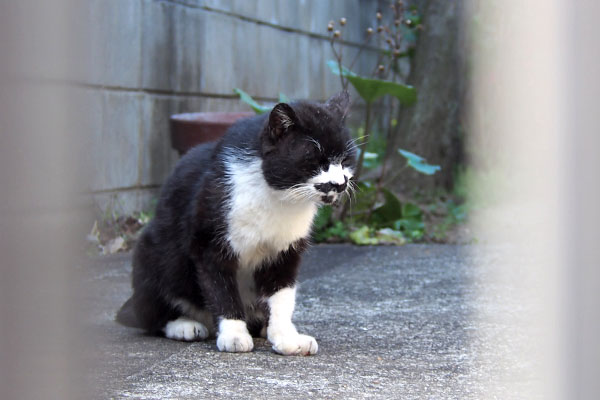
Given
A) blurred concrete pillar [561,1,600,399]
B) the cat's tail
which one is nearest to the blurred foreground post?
blurred concrete pillar [561,1,600,399]

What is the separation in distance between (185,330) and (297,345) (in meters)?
0.42

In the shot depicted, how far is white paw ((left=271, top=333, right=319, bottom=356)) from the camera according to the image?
206 centimetres

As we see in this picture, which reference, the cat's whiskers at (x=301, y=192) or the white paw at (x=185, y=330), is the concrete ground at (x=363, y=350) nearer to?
the white paw at (x=185, y=330)

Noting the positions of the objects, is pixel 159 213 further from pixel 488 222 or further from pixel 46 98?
pixel 488 222

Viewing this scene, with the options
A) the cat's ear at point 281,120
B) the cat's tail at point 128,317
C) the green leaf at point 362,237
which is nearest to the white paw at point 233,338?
the cat's tail at point 128,317

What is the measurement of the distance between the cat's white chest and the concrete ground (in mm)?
328

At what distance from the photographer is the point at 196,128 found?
414 centimetres

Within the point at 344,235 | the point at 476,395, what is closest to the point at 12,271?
the point at 476,395

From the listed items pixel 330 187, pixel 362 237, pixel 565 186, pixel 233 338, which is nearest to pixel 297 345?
pixel 233 338

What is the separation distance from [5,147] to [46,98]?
0.03 m

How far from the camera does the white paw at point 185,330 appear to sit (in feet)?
7.44

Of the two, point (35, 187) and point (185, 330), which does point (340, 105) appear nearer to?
point (185, 330)

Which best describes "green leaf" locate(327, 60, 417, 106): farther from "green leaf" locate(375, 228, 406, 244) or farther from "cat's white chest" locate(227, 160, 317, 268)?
"cat's white chest" locate(227, 160, 317, 268)

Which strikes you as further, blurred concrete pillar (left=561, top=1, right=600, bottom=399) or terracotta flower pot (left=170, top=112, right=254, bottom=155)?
terracotta flower pot (left=170, top=112, right=254, bottom=155)
